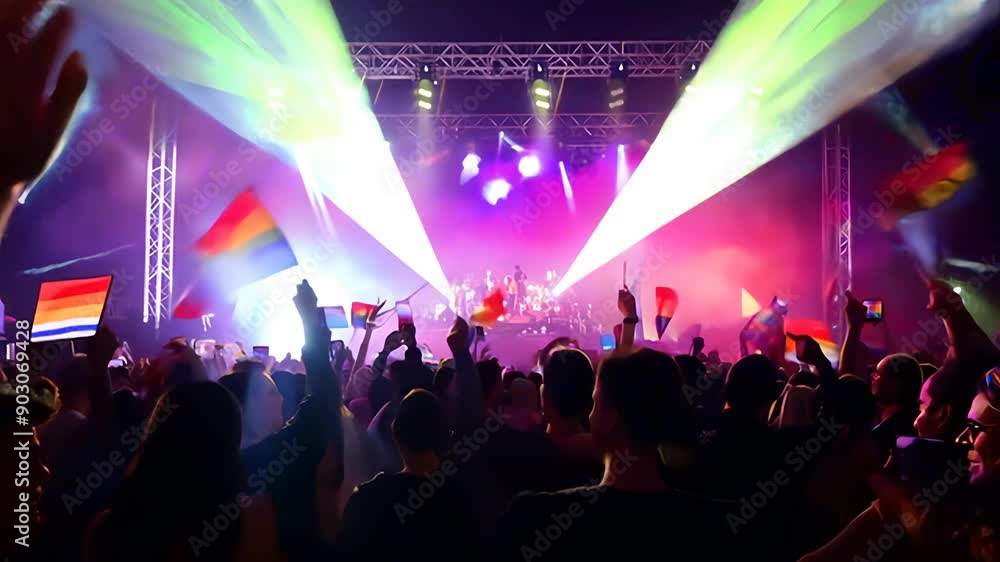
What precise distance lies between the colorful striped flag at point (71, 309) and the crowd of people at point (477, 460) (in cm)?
19

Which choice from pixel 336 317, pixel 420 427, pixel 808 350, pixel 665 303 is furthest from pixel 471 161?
pixel 420 427

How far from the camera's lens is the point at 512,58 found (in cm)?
1430

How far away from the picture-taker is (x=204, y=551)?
1975 millimetres

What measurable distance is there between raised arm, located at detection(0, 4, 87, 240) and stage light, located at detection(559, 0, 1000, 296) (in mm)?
12423

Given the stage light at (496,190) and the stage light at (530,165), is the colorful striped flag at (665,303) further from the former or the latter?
the stage light at (496,190)

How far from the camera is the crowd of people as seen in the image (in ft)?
5.94

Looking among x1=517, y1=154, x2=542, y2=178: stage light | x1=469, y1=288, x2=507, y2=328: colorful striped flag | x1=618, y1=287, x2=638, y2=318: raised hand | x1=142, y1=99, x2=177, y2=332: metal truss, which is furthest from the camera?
x1=517, y1=154, x2=542, y2=178: stage light

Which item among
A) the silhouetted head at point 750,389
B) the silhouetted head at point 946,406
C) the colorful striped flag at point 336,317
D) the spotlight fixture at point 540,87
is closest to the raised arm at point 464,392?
the silhouetted head at point 750,389

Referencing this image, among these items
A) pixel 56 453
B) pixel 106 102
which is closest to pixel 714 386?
pixel 56 453

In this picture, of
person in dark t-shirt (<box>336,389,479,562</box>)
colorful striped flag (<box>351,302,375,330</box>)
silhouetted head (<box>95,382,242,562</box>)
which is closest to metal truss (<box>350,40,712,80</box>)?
colorful striped flag (<box>351,302,375,330</box>)

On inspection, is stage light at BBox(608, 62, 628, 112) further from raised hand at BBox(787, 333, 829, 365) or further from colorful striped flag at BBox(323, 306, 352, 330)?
raised hand at BBox(787, 333, 829, 365)

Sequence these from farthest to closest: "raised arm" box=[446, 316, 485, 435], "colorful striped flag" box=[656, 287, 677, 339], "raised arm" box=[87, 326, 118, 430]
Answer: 1. "colorful striped flag" box=[656, 287, 677, 339]
2. "raised arm" box=[446, 316, 485, 435]
3. "raised arm" box=[87, 326, 118, 430]

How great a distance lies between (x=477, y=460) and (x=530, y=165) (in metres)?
15.3

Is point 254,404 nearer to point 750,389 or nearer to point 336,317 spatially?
point 750,389
